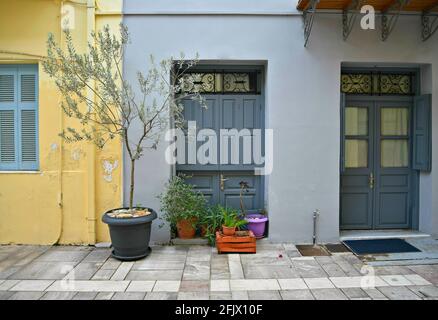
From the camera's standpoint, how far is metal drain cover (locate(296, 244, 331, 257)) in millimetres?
5121

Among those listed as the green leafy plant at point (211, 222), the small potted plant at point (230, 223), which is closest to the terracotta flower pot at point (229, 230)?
the small potted plant at point (230, 223)

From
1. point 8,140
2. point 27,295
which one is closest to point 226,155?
point 27,295

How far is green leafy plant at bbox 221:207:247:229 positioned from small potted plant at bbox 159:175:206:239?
0.38 metres

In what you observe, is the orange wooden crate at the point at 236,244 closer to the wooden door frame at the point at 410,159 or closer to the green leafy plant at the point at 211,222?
the green leafy plant at the point at 211,222

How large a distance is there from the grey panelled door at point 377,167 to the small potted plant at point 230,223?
6.23 ft

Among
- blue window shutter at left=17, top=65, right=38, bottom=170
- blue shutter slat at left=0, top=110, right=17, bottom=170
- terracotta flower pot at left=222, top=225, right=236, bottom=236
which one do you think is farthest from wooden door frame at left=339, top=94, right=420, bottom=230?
blue shutter slat at left=0, top=110, right=17, bottom=170

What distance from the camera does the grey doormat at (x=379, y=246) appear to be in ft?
16.8

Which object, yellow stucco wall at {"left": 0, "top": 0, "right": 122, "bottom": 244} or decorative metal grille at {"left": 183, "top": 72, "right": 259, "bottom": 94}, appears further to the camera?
decorative metal grille at {"left": 183, "top": 72, "right": 259, "bottom": 94}

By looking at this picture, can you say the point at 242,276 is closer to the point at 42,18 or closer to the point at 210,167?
the point at 210,167

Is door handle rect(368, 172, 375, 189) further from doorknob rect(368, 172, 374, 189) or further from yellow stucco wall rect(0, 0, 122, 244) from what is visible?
yellow stucco wall rect(0, 0, 122, 244)

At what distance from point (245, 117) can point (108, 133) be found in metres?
2.17

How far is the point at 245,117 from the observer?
586 cm

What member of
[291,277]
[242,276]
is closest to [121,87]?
[242,276]

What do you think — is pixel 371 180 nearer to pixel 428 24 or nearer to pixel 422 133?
pixel 422 133
